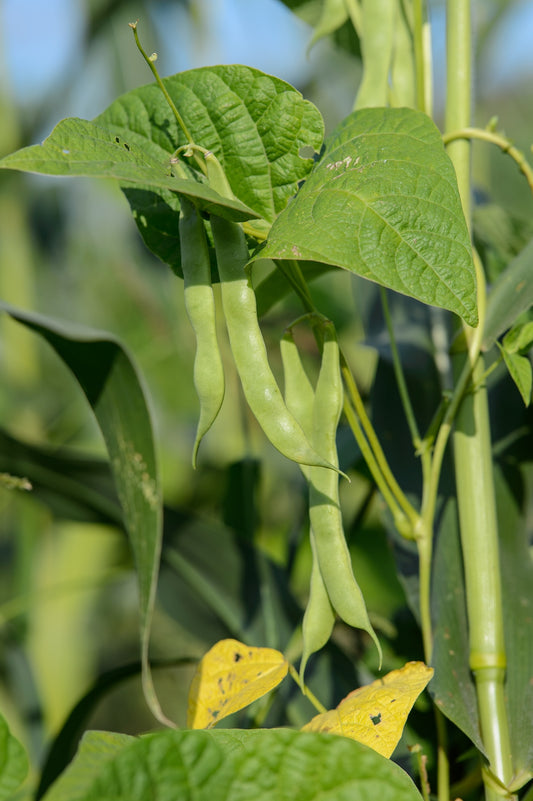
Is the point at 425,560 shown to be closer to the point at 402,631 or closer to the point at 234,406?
the point at 402,631

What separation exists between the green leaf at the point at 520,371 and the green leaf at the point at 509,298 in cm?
2

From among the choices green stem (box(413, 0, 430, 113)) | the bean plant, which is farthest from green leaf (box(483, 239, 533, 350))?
green stem (box(413, 0, 430, 113))

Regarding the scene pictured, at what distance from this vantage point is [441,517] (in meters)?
0.44

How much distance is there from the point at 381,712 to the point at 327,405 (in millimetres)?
135

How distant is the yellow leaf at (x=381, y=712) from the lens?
11.7 inches

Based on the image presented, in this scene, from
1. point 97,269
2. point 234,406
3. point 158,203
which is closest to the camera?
point 158,203

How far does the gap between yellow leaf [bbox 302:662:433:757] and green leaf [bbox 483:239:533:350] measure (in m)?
0.17

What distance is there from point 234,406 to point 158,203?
69 centimetres

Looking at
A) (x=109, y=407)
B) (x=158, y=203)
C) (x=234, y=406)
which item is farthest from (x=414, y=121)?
(x=234, y=406)

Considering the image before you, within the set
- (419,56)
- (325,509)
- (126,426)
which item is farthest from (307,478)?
(419,56)

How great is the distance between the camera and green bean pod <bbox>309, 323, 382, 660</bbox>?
31 cm

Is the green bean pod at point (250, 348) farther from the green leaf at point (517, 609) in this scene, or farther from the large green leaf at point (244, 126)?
the green leaf at point (517, 609)

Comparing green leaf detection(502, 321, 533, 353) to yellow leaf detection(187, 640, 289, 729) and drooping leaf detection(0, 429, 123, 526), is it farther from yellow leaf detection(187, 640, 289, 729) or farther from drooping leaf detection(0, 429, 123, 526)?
drooping leaf detection(0, 429, 123, 526)

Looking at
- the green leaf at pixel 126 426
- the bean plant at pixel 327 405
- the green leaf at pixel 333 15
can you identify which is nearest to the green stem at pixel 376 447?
the bean plant at pixel 327 405
